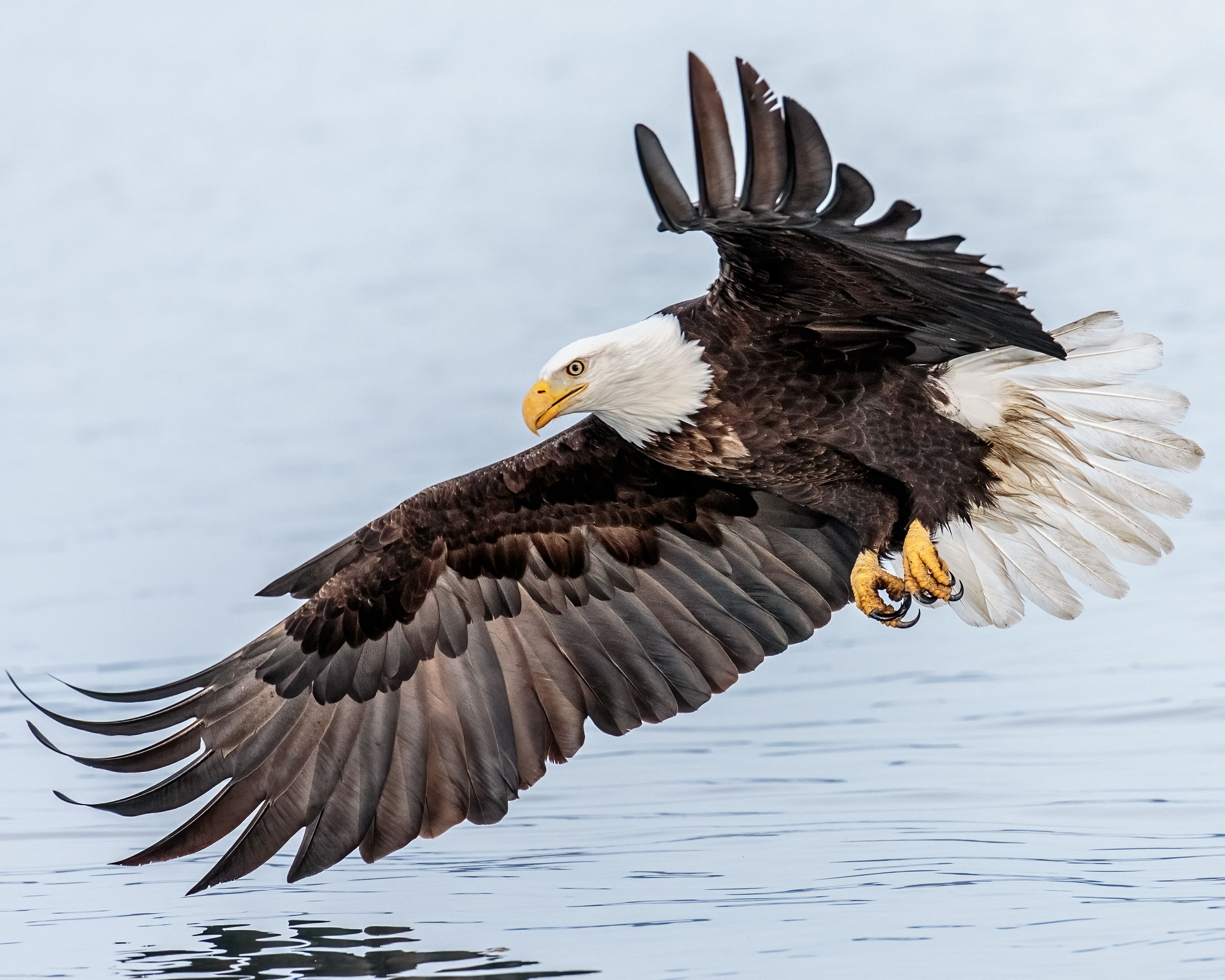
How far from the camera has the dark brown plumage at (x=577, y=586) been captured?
16.1 ft

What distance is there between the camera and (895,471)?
518 centimetres

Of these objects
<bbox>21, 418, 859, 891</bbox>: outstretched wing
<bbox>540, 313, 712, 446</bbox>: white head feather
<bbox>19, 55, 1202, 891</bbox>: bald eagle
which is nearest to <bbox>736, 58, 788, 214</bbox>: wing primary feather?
<bbox>19, 55, 1202, 891</bbox>: bald eagle

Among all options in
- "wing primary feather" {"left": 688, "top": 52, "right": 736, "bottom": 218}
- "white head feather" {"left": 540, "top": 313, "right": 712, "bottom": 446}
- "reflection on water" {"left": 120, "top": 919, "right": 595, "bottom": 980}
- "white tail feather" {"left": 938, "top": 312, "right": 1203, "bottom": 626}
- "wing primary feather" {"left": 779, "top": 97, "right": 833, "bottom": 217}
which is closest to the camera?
"wing primary feather" {"left": 688, "top": 52, "right": 736, "bottom": 218}

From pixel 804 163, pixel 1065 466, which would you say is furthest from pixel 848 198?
pixel 1065 466

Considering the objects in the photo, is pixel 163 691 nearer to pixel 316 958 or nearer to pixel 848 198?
pixel 316 958

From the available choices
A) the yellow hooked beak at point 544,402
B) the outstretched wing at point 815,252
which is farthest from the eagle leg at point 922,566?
the yellow hooked beak at point 544,402

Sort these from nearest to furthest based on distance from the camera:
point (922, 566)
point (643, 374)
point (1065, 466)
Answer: point (643, 374), point (922, 566), point (1065, 466)

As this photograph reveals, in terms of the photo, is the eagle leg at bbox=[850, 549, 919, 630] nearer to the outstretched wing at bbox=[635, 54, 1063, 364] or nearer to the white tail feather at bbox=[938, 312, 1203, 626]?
the white tail feather at bbox=[938, 312, 1203, 626]

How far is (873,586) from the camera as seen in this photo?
5.37 meters

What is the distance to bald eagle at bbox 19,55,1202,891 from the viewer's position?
4.93m

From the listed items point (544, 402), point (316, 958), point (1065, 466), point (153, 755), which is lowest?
point (316, 958)

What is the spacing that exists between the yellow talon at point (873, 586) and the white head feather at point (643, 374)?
2.53ft

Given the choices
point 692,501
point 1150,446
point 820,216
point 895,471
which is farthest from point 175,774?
point 1150,446

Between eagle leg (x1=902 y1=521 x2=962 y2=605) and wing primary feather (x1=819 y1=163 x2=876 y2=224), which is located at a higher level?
wing primary feather (x1=819 y1=163 x2=876 y2=224)
